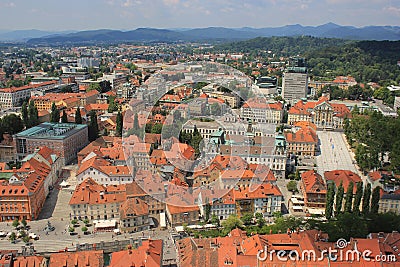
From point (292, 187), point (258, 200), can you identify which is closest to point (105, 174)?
point (258, 200)

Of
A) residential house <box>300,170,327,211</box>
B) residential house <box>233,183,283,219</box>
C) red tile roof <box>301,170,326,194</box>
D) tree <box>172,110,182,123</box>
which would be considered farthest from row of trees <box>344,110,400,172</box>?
tree <box>172,110,182,123</box>

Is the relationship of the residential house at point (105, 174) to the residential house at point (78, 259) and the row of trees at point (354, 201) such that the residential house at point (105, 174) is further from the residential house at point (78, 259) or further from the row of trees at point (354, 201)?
the row of trees at point (354, 201)

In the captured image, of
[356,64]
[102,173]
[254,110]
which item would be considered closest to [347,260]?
[102,173]

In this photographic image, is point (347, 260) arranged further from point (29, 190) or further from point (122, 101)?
point (122, 101)

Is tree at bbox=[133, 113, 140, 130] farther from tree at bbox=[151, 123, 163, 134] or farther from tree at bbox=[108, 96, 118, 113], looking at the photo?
tree at bbox=[108, 96, 118, 113]

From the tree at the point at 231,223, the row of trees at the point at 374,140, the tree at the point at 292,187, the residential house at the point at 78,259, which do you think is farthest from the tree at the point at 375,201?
the residential house at the point at 78,259

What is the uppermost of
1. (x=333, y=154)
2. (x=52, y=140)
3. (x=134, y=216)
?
(x=52, y=140)

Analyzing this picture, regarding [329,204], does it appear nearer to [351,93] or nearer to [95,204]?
[95,204]
